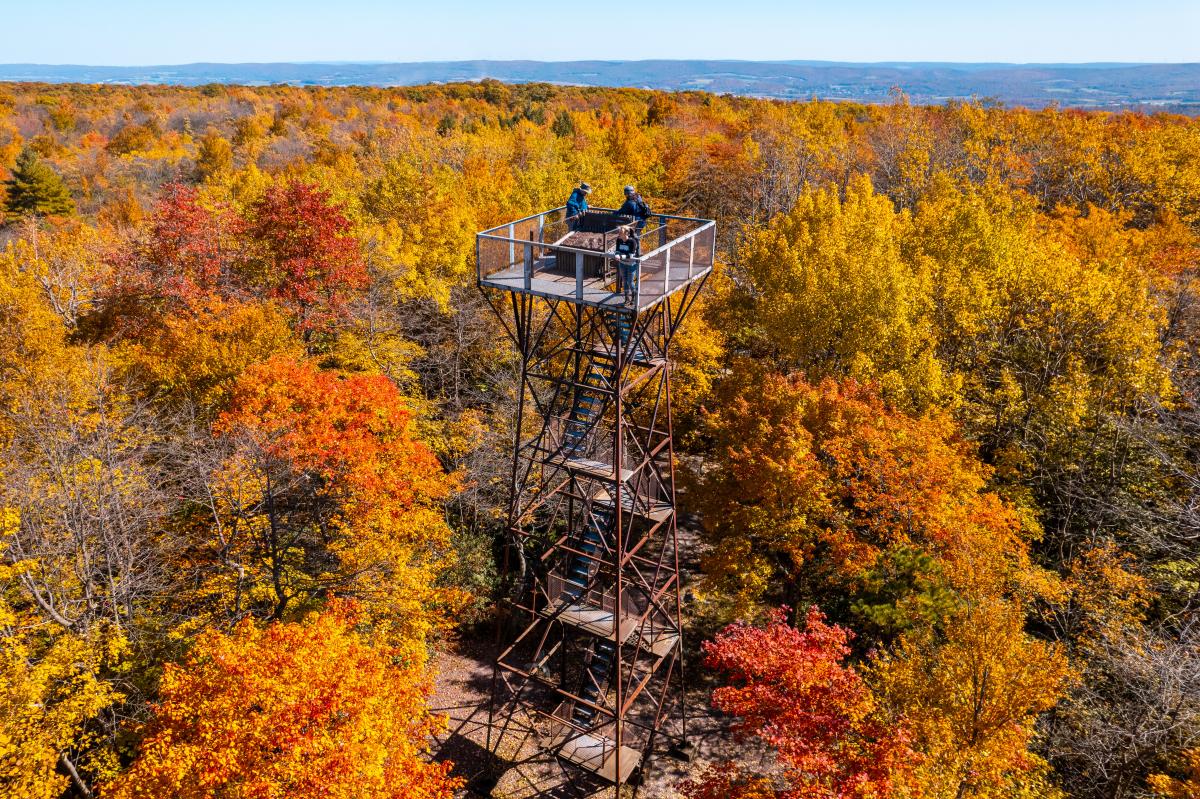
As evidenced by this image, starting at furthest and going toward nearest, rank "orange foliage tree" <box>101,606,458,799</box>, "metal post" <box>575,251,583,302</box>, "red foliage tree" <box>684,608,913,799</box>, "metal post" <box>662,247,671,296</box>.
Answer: "metal post" <box>662,247,671,296</box> < "metal post" <box>575,251,583,302</box> < "red foliage tree" <box>684,608,913,799</box> < "orange foliage tree" <box>101,606,458,799</box>

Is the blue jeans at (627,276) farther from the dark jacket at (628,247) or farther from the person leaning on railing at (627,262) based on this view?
the dark jacket at (628,247)

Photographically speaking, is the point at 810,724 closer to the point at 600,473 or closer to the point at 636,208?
the point at 600,473

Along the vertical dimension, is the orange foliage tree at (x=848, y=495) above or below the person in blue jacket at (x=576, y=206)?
below

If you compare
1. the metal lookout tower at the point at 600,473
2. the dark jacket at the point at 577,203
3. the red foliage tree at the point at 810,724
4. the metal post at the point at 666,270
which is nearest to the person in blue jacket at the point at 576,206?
the dark jacket at the point at 577,203

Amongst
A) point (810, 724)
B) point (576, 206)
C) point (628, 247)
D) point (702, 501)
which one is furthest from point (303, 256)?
point (810, 724)

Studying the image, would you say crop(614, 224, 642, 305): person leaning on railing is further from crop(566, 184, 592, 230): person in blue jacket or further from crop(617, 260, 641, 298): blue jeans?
crop(566, 184, 592, 230): person in blue jacket

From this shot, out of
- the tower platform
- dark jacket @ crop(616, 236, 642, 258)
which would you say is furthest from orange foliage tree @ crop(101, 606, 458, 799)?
dark jacket @ crop(616, 236, 642, 258)

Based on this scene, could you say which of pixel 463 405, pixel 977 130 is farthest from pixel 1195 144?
pixel 463 405
